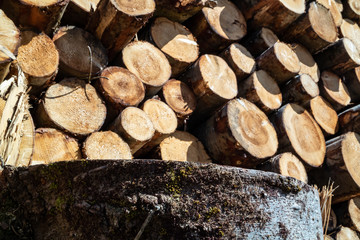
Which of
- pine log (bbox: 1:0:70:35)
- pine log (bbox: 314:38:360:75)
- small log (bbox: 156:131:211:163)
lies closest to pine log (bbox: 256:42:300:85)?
pine log (bbox: 314:38:360:75)

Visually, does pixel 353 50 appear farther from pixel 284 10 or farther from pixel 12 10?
pixel 12 10

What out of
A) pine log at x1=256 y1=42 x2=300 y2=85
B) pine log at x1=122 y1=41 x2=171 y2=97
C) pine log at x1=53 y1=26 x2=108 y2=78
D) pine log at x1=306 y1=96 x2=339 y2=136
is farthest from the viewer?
pine log at x1=306 y1=96 x2=339 y2=136

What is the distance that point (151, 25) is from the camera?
10.3ft

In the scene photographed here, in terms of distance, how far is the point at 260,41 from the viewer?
3869 millimetres

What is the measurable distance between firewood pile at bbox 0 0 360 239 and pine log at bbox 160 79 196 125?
11mm

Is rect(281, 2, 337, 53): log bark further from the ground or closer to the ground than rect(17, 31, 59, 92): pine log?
further from the ground

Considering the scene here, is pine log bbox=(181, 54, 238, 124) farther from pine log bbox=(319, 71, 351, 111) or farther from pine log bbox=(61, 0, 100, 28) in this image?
pine log bbox=(319, 71, 351, 111)

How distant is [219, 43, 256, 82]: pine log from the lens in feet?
11.6

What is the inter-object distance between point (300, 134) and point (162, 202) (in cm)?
265

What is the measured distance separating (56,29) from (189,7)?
3.94ft

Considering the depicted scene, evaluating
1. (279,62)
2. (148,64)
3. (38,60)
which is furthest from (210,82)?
(38,60)

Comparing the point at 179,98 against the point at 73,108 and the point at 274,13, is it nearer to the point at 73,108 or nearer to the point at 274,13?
the point at 73,108

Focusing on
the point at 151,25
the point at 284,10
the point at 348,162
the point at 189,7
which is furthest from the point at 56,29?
the point at 348,162

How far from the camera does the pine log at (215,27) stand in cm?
347
